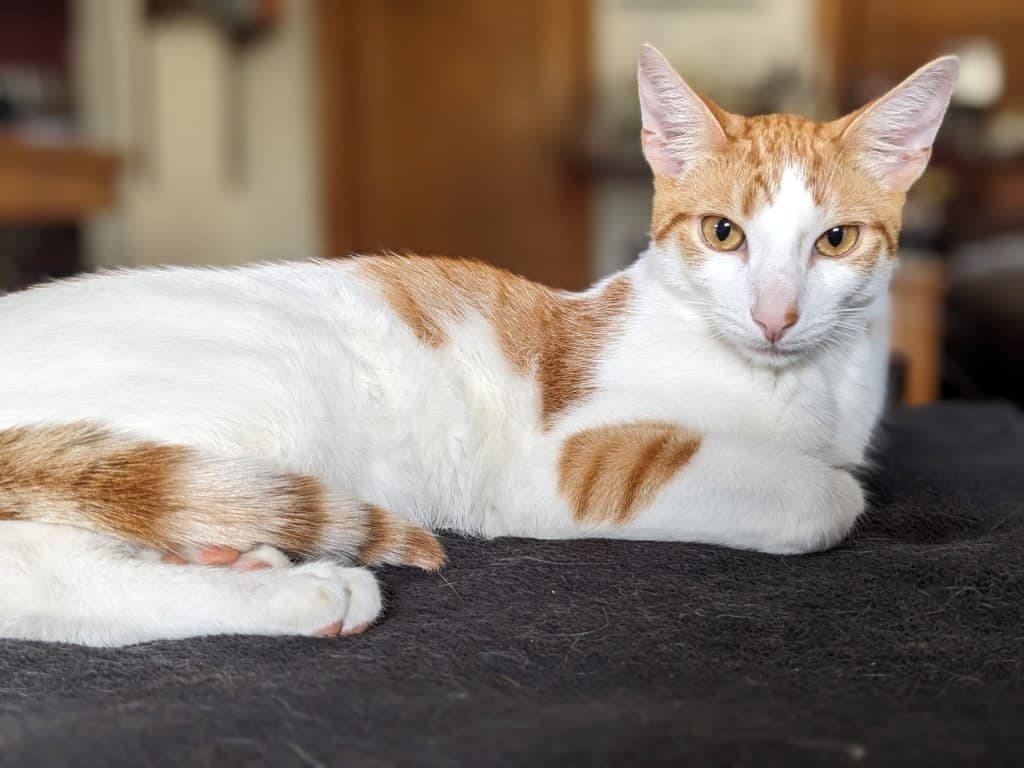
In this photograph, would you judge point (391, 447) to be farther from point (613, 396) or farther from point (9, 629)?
point (9, 629)

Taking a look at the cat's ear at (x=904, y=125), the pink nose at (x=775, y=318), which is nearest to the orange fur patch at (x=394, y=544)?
the pink nose at (x=775, y=318)

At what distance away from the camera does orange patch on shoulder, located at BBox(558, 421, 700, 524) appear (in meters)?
1.29

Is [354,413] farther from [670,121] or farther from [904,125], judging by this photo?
[904,125]

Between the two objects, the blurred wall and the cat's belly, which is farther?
the blurred wall

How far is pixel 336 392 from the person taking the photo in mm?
1279

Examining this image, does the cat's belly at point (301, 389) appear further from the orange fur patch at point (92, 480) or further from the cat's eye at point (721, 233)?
the cat's eye at point (721, 233)

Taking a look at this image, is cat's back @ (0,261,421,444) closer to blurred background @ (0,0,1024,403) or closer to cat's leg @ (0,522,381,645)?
cat's leg @ (0,522,381,645)

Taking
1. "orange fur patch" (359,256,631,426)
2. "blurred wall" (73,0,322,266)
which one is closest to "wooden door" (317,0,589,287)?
"blurred wall" (73,0,322,266)

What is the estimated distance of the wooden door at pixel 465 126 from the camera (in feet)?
20.1

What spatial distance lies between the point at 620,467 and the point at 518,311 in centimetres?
30

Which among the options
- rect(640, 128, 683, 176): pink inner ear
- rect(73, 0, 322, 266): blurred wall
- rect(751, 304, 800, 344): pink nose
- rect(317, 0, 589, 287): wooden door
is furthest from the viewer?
rect(317, 0, 589, 287): wooden door

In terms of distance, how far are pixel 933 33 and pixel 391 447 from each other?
5.57 m

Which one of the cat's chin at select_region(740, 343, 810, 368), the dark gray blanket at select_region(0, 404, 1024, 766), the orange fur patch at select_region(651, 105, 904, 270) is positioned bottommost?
the dark gray blanket at select_region(0, 404, 1024, 766)

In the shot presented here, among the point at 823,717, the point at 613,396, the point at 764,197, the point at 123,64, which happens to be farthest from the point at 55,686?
the point at 123,64
